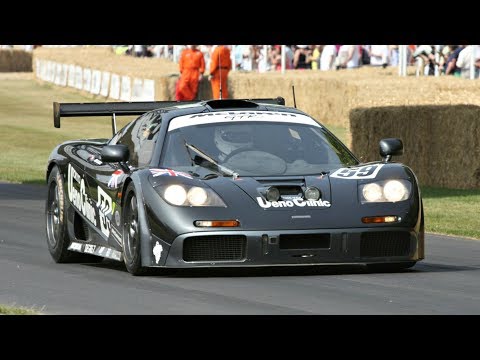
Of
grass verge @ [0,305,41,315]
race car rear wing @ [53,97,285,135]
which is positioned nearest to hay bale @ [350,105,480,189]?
race car rear wing @ [53,97,285,135]

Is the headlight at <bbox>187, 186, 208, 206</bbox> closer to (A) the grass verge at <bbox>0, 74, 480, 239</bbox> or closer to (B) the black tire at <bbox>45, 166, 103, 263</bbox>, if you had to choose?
(B) the black tire at <bbox>45, 166, 103, 263</bbox>

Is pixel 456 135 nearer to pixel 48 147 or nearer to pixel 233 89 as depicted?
pixel 48 147

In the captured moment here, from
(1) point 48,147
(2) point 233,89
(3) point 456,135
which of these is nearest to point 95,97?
(2) point 233,89

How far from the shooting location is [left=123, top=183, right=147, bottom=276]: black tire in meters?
11.1

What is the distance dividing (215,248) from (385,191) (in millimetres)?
1322

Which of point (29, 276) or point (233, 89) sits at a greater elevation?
point (29, 276)

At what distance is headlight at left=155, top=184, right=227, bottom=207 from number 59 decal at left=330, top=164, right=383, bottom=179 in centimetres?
98

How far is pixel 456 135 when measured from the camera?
22.0 m

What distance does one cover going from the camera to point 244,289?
10.3 metres

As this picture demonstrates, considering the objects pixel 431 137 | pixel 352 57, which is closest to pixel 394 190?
pixel 431 137

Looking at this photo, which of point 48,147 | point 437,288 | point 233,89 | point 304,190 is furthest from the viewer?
point 233,89

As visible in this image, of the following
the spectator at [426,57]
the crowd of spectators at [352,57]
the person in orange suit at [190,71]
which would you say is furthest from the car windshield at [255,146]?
the person in orange suit at [190,71]
